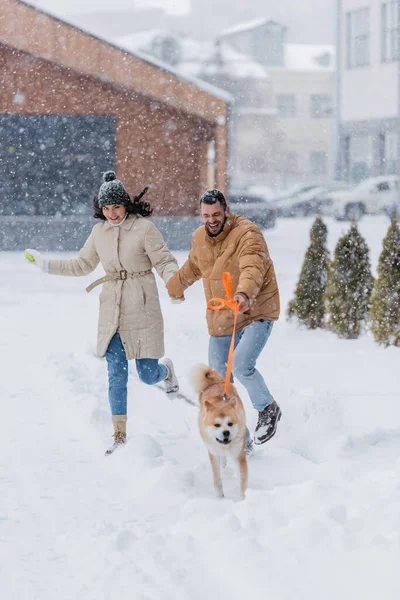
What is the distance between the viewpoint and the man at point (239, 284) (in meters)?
5.64

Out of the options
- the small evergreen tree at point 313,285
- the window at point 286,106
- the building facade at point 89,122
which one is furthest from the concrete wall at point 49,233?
the window at point 286,106

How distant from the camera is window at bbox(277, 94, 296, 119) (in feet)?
226

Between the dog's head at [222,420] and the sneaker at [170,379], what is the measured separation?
199 cm

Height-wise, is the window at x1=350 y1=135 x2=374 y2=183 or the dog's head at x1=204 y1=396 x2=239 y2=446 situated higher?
the window at x1=350 y1=135 x2=374 y2=183

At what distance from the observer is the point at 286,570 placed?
410 cm

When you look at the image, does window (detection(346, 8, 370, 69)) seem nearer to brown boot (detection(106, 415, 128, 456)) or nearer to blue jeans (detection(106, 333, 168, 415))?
blue jeans (detection(106, 333, 168, 415))

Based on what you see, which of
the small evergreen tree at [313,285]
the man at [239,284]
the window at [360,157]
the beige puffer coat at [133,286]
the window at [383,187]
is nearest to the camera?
the man at [239,284]

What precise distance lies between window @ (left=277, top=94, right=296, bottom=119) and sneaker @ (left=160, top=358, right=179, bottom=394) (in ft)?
207

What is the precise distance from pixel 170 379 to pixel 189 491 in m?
1.84

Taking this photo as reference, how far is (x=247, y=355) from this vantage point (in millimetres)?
5953

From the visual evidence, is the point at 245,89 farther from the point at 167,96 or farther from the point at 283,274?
the point at 283,274

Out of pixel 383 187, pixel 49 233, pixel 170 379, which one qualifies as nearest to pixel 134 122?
pixel 49 233

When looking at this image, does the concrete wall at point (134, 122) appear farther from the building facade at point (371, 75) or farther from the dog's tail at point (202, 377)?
the building facade at point (371, 75)

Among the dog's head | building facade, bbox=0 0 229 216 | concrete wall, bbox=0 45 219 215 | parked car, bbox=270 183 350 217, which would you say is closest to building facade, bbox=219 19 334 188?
parked car, bbox=270 183 350 217
